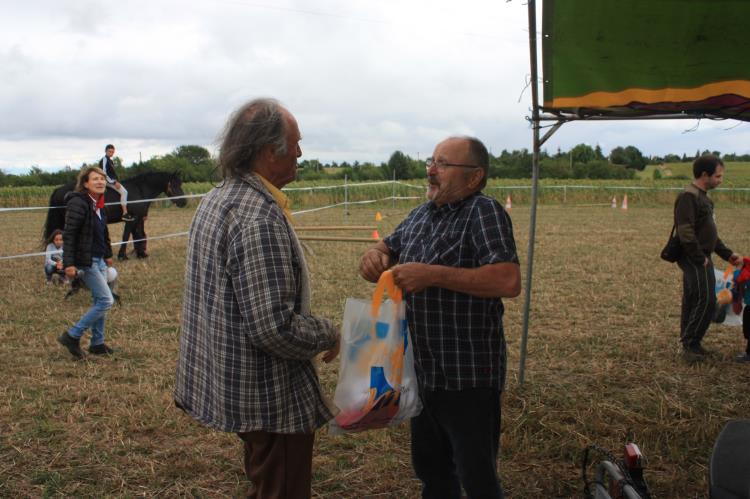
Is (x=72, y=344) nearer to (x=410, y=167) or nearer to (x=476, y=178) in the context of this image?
(x=476, y=178)

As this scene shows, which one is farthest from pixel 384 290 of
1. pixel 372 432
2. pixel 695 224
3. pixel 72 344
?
pixel 72 344

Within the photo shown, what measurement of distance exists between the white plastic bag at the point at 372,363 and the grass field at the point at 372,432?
111cm

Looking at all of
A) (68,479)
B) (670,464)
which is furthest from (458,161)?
(68,479)

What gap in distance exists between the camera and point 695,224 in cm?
485

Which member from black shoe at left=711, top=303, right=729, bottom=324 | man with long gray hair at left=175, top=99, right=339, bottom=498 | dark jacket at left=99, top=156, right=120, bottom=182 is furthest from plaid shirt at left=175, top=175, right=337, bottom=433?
dark jacket at left=99, top=156, right=120, bottom=182

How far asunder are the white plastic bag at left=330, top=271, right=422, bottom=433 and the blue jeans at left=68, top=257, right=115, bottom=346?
11.7ft

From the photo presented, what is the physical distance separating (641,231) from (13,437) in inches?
547

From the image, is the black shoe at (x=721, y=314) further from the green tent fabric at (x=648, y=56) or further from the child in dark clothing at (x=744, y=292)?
the green tent fabric at (x=648, y=56)

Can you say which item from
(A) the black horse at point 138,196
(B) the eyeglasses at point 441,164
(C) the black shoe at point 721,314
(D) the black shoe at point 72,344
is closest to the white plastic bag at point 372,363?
(B) the eyeglasses at point 441,164

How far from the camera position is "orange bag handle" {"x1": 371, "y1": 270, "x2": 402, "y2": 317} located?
205 cm

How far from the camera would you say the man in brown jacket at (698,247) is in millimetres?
4742

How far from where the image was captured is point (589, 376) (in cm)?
455

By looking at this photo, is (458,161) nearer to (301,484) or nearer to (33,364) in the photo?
(301,484)

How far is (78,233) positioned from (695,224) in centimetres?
497
